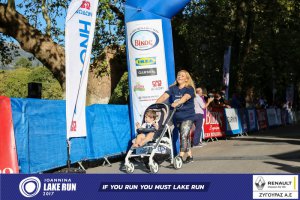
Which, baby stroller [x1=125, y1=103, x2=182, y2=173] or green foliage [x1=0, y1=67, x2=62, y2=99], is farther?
green foliage [x1=0, y1=67, x2=62, y2=99]

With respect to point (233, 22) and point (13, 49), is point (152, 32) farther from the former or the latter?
point (233, 22)

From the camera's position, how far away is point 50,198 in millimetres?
5848

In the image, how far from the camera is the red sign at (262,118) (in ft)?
95.9

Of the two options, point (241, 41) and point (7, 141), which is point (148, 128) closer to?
point (7, 141)

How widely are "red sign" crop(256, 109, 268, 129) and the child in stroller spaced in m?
19.1

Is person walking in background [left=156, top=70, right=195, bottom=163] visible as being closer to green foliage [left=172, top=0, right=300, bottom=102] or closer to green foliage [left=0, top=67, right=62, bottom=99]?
green foliage [left=172, top=0, right=300, bottom=102]

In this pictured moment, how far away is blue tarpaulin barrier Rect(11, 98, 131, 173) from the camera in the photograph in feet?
30.0

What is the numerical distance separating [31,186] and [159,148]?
17.1 feet

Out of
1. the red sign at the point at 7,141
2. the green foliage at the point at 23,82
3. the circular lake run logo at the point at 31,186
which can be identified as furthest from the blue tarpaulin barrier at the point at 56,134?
the green foliage at the point at 23,82

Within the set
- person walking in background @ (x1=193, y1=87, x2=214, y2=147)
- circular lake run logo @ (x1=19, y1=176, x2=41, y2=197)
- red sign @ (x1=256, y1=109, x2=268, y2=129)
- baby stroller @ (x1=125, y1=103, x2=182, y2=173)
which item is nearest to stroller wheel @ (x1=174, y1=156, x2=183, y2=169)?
baby stroller @ (x1=125, y1=103, x2=182, y2=173)

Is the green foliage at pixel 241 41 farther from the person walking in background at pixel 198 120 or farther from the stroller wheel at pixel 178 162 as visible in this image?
the stroller wheel at pixel 178 162

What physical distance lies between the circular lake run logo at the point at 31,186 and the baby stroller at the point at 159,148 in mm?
4178

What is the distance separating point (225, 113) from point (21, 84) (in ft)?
365

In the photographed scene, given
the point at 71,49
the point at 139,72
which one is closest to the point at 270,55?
the point at 139,72
